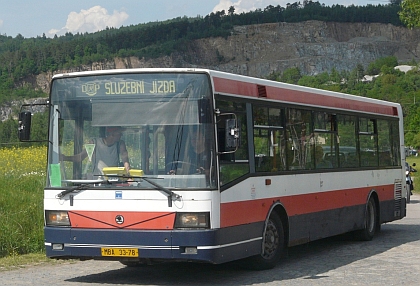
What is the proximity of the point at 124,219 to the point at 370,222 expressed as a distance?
7495 millimetres

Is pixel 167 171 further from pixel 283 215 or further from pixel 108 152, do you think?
pixel 283 215

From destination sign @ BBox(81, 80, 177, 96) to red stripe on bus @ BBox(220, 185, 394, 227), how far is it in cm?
153

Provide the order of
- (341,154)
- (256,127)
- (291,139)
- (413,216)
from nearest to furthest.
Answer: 1. (256,127)
2. (291,139)
3. (341,154)
4. (413,216)

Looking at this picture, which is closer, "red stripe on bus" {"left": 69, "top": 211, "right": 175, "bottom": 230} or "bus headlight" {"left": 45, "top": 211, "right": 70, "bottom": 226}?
"red stripe on bus" {"left": 69, "top": 211, "right": 175, "bottom": 230}

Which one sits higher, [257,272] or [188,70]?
[188,70]

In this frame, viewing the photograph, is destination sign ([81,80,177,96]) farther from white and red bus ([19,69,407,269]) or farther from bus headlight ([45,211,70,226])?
bus headlight ([45,211,70,226])

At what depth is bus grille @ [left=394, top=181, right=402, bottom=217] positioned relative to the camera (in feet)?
58.3

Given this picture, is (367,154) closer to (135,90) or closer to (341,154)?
(341,154)

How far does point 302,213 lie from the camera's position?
12.6 meters

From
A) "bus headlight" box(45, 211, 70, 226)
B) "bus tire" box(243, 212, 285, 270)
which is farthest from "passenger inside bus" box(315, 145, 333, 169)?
"bus headlight" box(45, 211, 70, 226)

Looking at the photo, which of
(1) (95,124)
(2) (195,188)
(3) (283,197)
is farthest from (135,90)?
(3) (283,197)

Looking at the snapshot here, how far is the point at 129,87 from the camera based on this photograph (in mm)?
10203

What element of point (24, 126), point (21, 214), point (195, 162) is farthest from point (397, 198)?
point (24, 126)

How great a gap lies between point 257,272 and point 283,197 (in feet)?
3.91
